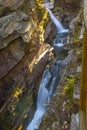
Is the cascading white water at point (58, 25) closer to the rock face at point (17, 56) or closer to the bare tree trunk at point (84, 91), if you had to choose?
the rock face at point (17, 56)

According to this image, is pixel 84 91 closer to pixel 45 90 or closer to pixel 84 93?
pixel 84 93

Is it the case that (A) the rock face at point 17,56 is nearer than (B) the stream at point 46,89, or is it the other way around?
(A) the rock face at point 17,56

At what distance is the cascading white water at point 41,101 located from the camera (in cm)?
1017

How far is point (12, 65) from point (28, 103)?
191 cm

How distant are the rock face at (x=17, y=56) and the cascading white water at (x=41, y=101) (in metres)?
0.34

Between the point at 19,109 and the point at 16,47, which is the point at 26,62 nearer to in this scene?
the point at 16,47

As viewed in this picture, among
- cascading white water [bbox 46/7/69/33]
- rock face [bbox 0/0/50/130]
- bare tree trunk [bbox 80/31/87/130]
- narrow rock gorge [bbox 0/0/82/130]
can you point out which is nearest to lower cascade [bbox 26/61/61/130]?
narrow rock gorge [bbox 0/0/82/130]

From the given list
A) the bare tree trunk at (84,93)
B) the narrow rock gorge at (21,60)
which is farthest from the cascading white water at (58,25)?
the bare tree trunk at (84,93)

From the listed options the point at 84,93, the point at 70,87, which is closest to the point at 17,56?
the point at 70,87

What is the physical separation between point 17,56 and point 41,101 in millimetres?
2398

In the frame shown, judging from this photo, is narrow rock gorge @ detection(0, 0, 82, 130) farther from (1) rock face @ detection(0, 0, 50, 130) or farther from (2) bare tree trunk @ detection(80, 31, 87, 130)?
(2) bare tree trunk @ detection(80, 31, 87, 130)

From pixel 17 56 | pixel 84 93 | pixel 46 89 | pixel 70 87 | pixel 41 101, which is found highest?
pixel 84 93

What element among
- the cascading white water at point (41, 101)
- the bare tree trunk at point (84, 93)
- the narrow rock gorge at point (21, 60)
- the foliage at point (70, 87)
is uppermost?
the bare tree trunk at point (84, 93)

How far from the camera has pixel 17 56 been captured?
1046 cm
